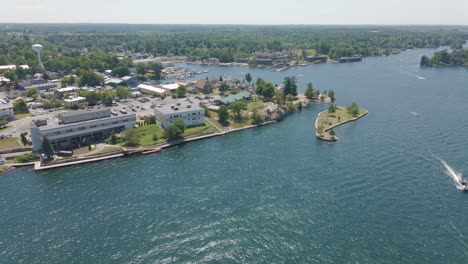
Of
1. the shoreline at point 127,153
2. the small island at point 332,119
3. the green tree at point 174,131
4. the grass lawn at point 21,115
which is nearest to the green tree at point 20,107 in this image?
the grass lawn at point 21,115

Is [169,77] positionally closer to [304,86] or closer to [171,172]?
[304,86]

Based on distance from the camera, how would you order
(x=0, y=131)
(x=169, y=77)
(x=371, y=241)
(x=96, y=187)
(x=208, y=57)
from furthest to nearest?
1. (x=208, y=57)
2. (x=169, y=77)
3. (x=0, y=131)
4. (x=96, y=187)
5. (x=371, y=241)

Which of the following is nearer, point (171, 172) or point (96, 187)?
point (96, 187)

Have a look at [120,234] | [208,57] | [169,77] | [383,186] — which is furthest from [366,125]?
[208,57]

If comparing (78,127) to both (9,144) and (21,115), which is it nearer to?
(9,144)

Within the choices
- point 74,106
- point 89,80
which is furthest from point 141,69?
point 74,106

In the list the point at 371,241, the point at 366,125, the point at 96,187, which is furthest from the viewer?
the point at 366,125

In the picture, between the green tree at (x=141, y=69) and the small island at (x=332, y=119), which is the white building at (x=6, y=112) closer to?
the small island at (x=332, y=119)
